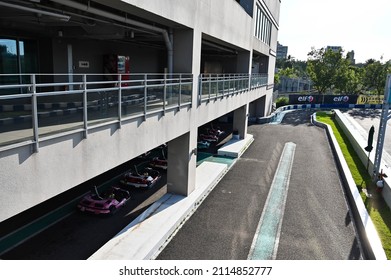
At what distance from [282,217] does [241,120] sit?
13638mm

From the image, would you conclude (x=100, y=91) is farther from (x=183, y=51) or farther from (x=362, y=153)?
(x=362, y=153)

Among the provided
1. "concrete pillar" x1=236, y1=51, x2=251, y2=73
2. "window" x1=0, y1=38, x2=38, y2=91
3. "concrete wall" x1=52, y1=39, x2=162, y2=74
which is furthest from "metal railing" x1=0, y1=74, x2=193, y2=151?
"concrete pillar" x1=236, y1=51, x2=251, y2=73

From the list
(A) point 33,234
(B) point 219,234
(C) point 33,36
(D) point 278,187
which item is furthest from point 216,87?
(A) point 33,234

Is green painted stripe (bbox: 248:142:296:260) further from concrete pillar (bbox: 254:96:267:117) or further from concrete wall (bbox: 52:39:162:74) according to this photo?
concrete pillar (bbox: 254:96:267:117)

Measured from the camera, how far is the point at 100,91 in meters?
7.19

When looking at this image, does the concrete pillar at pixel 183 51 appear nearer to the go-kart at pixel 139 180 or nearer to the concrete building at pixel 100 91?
the concrete building at pixel 100 91

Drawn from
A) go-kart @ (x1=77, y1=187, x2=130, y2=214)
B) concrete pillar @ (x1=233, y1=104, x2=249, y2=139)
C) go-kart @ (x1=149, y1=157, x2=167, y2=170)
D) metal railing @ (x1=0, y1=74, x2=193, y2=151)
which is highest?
metal railing @ (x1=0, y1=74, x2=193, y2=151)

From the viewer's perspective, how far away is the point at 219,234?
1159cm

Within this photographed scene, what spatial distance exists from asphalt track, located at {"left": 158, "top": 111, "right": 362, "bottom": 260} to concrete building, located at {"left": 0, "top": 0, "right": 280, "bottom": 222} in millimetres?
2319

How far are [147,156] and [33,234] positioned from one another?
33.8 ft

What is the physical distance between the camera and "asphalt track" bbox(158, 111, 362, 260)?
1065cm

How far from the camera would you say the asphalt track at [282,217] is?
10.6 m

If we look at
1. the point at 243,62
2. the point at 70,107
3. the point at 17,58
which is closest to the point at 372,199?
the point at 70,107
